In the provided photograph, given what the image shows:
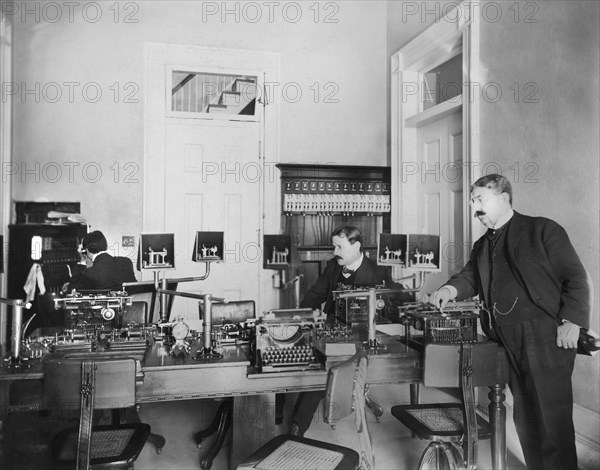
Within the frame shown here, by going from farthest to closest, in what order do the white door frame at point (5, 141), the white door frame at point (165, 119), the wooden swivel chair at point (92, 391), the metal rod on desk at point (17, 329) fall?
1. the white door frame at point (165, 119)
2. the white door frame at point (5, 141)
3. the metal rod on desk at point (17, 329)
4. the wooden swivel chair at point (92, 391)

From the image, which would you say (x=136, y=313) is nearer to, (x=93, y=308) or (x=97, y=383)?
(x=93, y=308)

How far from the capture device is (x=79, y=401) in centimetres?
235

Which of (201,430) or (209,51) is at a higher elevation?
(209,51)

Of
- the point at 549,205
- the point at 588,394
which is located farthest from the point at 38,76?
the point at 588,394

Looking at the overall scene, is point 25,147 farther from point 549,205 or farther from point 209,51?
point 549,205

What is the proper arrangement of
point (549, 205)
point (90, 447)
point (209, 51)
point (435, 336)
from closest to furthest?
point (90, 447)
point (435, 336)
point (549, 205)
point (209, 51)

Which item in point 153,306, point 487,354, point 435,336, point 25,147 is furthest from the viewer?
point 25,147

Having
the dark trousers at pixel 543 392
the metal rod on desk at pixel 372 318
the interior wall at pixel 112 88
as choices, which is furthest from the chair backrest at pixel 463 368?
the interior wall at pixel 112 88

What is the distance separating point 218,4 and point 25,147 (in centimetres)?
263

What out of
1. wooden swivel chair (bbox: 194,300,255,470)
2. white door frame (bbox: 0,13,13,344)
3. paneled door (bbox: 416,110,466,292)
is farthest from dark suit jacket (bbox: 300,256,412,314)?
white door frame (bbox: 0,13,13,344)

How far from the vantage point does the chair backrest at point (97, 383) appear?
2.35 m

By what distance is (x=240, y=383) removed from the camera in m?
2.61

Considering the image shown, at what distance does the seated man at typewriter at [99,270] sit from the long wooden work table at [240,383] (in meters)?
1.40

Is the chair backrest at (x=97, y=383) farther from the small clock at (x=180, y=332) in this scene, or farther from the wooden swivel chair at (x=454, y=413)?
the wooden swivel chair at (x=454, y=413)
